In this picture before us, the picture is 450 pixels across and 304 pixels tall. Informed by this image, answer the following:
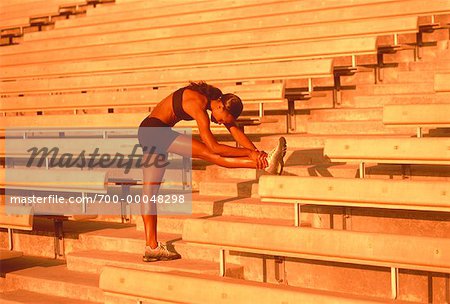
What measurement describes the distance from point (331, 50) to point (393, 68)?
0.51m

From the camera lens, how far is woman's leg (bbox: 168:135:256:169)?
4109 mm

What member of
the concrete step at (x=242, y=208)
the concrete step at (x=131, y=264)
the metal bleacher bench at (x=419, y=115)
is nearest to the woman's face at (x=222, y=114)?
the concrete step at (x=242, y=208)

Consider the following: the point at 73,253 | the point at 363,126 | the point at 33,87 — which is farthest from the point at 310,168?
the point at 33,87

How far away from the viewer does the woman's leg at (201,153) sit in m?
4.11

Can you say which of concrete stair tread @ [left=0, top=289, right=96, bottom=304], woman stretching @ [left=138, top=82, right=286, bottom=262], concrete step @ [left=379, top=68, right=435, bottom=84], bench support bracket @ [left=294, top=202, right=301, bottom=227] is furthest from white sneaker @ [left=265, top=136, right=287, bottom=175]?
concrete step @ [left=379, top=68, right=435, bottom=84]

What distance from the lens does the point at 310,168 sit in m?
4.59

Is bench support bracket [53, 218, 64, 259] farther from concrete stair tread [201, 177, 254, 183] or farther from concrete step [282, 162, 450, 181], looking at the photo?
concrete step [282, 162, 450, 181]

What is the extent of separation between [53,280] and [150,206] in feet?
2.57

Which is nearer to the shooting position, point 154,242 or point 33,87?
point 154,242

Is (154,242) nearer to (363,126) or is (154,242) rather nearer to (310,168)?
(310,168)

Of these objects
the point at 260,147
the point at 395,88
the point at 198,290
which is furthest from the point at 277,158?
the point at 395,88

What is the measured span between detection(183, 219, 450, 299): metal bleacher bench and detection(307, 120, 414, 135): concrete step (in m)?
1.51

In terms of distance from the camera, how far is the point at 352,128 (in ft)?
16.7

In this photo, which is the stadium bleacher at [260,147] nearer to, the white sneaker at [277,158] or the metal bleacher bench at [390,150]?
the metal bleacher bench at [390,150]
